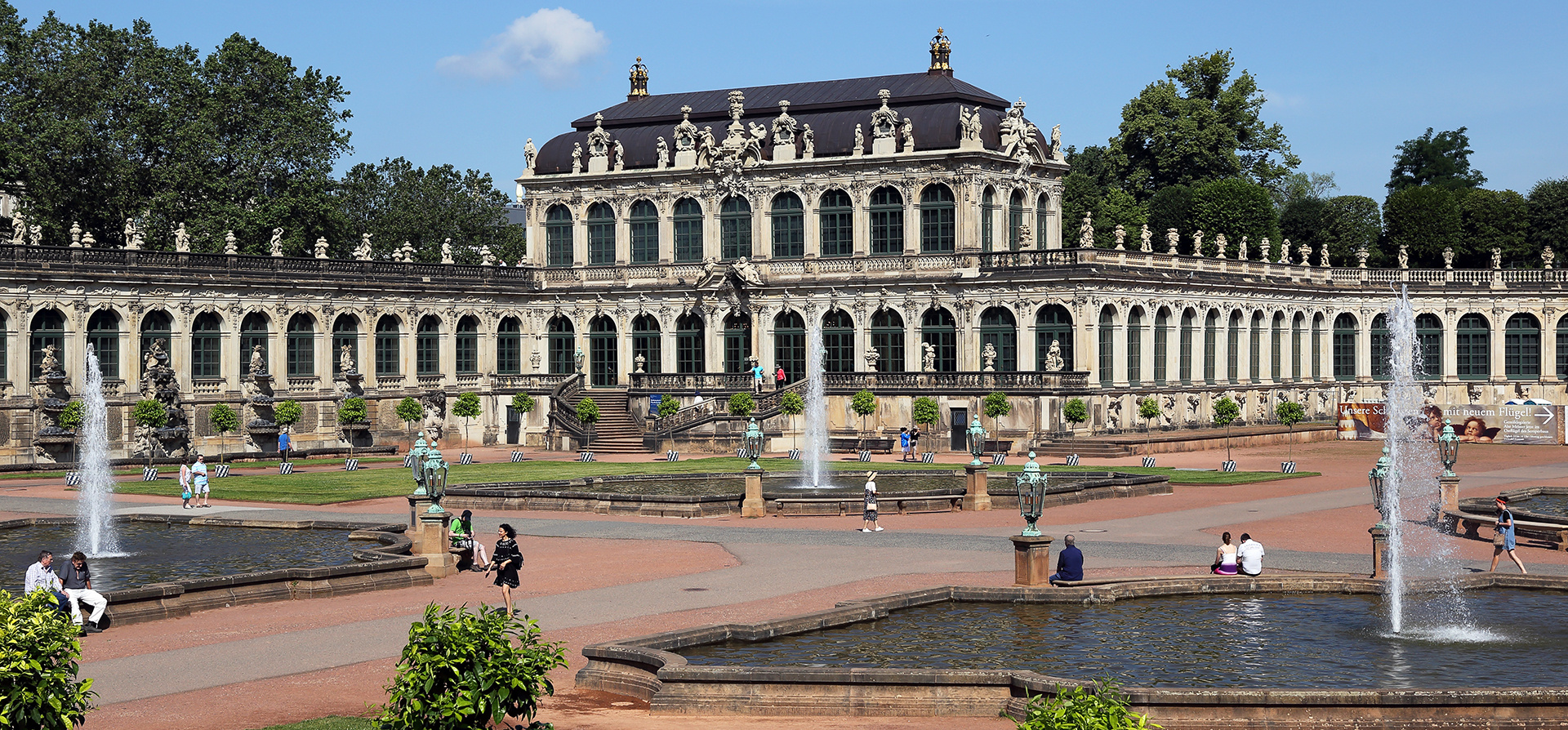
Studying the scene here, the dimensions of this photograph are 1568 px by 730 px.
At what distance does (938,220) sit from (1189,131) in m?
34.0

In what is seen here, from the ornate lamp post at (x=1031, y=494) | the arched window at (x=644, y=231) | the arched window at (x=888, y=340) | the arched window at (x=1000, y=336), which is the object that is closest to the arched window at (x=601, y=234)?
the arched window at (x=644, y=231)

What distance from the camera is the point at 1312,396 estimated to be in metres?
89.8

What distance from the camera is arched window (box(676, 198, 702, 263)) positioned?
87250mm

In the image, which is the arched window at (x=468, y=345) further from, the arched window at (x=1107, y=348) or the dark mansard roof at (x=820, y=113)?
the arched window at (x=1107, y=348)

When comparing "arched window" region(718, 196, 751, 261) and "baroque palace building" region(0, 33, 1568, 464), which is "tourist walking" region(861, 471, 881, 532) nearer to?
"baroque palace building" region(0, 33, 1568, 464)

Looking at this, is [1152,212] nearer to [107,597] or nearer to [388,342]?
[388,342]

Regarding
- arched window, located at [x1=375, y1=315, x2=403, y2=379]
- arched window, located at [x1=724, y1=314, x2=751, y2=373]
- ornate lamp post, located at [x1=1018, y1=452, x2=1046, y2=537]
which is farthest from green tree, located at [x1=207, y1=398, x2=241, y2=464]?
ornate lamp post, located at [x1=1018, y1=452, x2=1046, y2=537]

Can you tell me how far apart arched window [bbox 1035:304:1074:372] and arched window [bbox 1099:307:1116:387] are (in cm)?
144

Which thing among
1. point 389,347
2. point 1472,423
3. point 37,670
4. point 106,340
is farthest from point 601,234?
point 37,670

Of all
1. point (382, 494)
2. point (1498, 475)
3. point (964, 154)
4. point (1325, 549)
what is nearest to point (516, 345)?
point (964, 154)

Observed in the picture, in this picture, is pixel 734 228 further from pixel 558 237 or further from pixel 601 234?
pixel 558 237

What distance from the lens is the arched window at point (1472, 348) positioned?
9156 cm

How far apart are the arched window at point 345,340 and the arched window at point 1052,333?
31.2m

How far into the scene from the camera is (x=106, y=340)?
69000 mm
